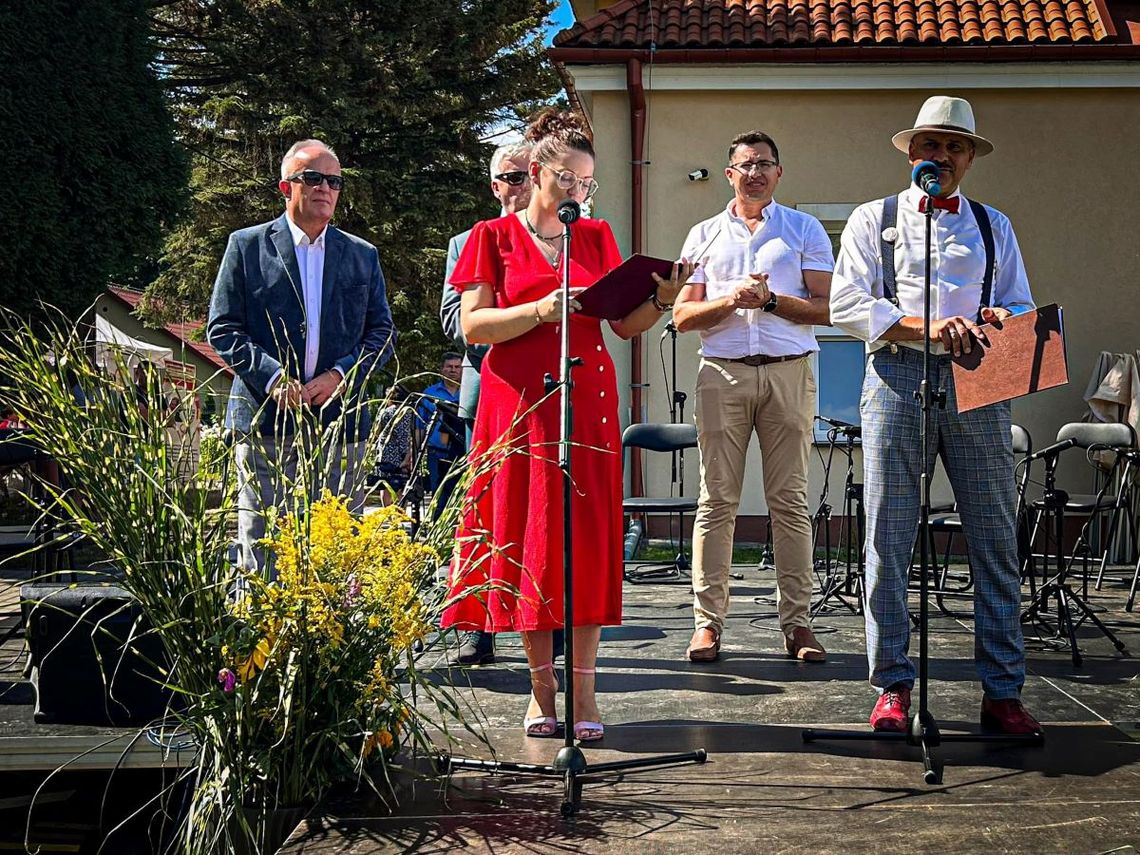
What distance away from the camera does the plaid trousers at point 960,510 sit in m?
4.27

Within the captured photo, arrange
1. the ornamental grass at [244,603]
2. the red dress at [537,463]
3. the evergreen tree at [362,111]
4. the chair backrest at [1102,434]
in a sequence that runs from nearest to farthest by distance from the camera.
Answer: the ornamental grass at [244,603] < the red dress at [537,463] < the chair backrest at [1102,434] < the evergreen tree at [362,111]

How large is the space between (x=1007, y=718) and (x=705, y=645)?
1691mm

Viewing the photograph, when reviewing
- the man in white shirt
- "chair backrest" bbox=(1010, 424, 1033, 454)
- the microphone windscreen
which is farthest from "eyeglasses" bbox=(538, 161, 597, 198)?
"chair backrest" bbox=(1010, 424, 1033, 454)

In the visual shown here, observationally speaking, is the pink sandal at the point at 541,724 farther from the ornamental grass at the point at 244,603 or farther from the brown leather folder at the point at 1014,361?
the brown leather folder at the point at 1014,361

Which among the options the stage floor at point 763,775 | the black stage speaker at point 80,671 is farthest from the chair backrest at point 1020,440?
the black stage speaker at point 80,671

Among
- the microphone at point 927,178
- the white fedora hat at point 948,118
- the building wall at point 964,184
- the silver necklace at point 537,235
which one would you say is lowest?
the silver necklace at point 537,235

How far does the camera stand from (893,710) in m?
4.20

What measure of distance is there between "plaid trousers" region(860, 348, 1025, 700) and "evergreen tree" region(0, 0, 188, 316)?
12.0 m

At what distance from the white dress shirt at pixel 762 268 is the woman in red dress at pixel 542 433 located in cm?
156

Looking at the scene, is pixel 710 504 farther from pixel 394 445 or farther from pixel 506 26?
pixel 506 26

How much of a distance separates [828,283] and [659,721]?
231cm

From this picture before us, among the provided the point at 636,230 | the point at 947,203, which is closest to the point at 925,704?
the point at 947,203

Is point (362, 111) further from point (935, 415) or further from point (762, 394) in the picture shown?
point (935, 415)

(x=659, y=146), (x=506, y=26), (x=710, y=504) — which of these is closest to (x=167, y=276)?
(x=506, y=26)
